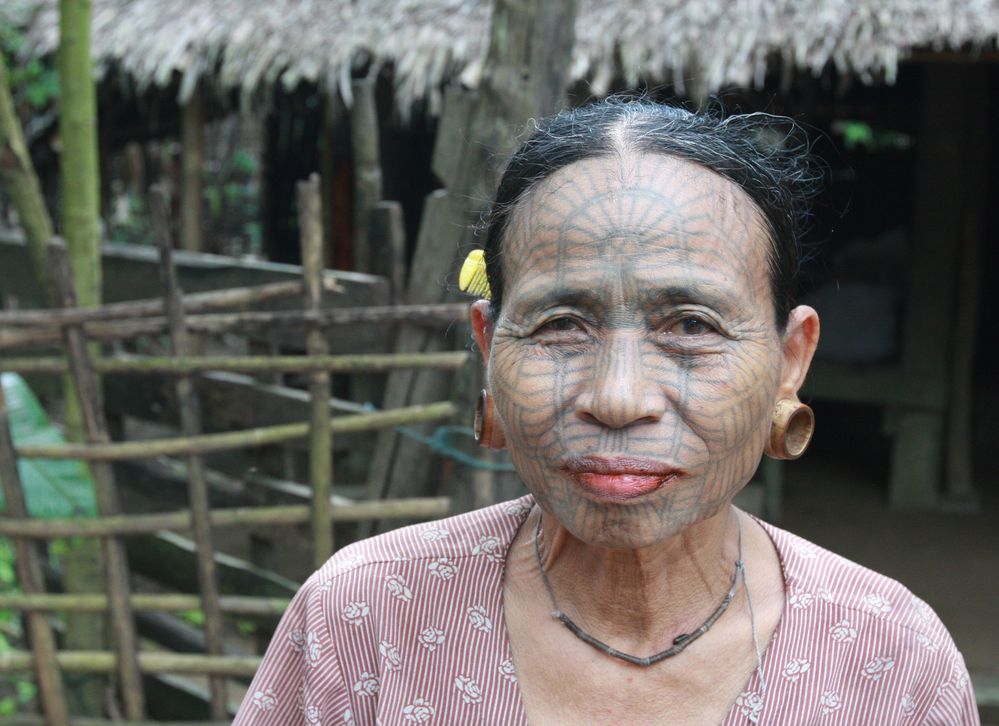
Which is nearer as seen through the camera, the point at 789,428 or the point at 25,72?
the point at 789,428

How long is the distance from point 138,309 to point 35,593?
2.93 ft

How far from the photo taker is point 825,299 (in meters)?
6.92

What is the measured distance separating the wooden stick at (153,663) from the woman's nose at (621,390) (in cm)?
233

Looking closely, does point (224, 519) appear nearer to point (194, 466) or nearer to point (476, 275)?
point (194, 466)

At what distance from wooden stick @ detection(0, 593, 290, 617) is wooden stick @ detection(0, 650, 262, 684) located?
146mm

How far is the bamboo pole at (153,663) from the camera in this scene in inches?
126

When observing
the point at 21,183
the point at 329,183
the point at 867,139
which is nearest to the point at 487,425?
the point at 21,183

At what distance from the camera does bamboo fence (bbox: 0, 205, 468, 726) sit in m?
2.95

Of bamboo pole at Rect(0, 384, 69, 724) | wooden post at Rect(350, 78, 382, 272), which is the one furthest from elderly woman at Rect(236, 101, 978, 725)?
wooden post at Rect(350, 78, 382, 272)

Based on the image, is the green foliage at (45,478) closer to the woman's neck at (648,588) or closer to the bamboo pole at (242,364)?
the bamboo pole at (242,364)

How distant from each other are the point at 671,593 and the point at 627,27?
393 centimetres

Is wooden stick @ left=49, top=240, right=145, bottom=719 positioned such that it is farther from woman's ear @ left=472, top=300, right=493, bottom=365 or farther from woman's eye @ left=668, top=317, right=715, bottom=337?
woman's eye @ left=668, top=317, right=715, bottom=337

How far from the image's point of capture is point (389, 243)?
3.28 m

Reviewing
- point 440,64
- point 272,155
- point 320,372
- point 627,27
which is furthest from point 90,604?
point 272,155
